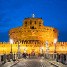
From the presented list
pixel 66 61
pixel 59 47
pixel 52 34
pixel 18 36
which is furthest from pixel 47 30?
pixel 66 61

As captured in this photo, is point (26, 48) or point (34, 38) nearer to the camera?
point (26, 48)

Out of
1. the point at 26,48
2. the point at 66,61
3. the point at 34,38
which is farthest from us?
the point at 34,38

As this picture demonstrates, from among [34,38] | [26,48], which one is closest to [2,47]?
[26,48]

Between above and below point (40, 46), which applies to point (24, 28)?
above

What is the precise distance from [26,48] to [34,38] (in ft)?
58.1

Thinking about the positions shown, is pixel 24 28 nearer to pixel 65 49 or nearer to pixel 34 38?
pixel 34 38

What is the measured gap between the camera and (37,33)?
127500 mm

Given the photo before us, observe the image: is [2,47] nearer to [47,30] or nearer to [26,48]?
[26,48]

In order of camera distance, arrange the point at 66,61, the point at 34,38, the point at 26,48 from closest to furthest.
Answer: the point at 66,61
the point at 26,48
the point at 34,38

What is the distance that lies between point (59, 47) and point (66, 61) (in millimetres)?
85535

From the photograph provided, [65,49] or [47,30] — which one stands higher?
[47,30]

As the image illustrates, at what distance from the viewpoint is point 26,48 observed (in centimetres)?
10806

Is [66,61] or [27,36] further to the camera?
[27,36]

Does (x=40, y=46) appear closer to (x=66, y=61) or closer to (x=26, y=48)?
(x=26, y=48)
